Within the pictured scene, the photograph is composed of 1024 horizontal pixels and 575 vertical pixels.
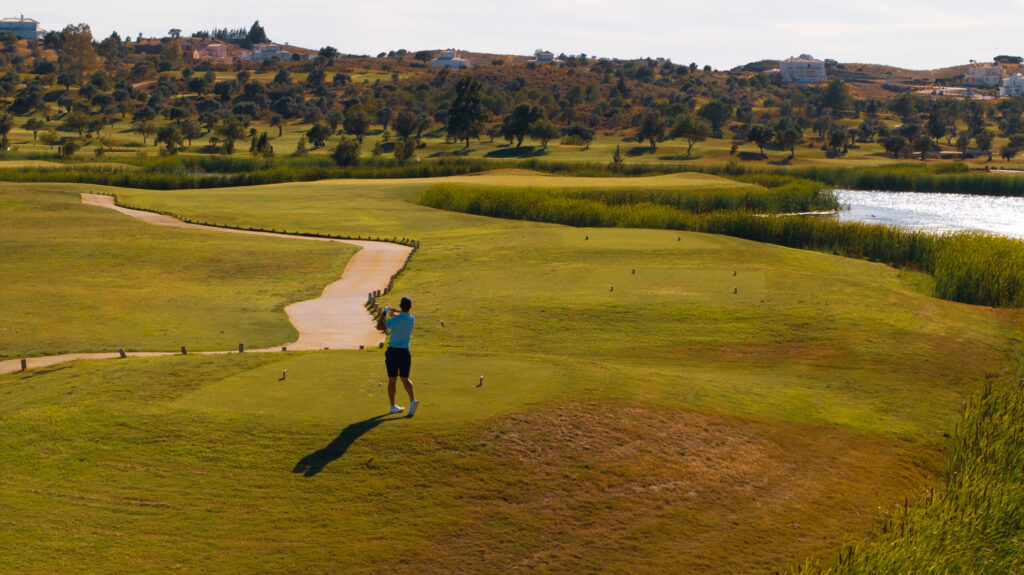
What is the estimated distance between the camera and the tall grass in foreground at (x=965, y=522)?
13844mm

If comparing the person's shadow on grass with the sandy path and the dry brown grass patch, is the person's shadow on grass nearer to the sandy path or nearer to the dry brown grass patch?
the dry brown grass patch

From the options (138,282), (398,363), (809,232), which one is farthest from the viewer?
(809,232)

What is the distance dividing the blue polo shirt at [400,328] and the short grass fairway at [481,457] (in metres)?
1.45

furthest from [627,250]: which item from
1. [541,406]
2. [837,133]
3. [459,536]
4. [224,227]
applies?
[837,133]

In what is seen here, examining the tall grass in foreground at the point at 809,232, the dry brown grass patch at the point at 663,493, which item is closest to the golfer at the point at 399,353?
the dry brown grass patch at the point at 663,493

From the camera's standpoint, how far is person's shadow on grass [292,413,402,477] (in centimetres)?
1598

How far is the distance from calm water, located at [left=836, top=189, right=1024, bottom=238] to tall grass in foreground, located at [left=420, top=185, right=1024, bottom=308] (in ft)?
62.9

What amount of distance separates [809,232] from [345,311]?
112ft

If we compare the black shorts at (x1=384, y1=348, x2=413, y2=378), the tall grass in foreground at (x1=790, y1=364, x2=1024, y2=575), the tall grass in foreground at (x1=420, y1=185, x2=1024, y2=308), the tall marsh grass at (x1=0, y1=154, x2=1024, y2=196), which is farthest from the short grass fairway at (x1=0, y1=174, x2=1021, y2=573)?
the tall marsh grass at (x1=0, y1=154, x2=1024, y2=196)

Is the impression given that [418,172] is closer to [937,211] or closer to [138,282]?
[937,211]

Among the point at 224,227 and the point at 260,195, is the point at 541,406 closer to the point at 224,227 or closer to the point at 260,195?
the point at 224,227

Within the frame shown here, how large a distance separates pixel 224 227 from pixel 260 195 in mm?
17672

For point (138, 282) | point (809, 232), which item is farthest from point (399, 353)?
point (809, 232)

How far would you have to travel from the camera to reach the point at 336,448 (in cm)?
1655
